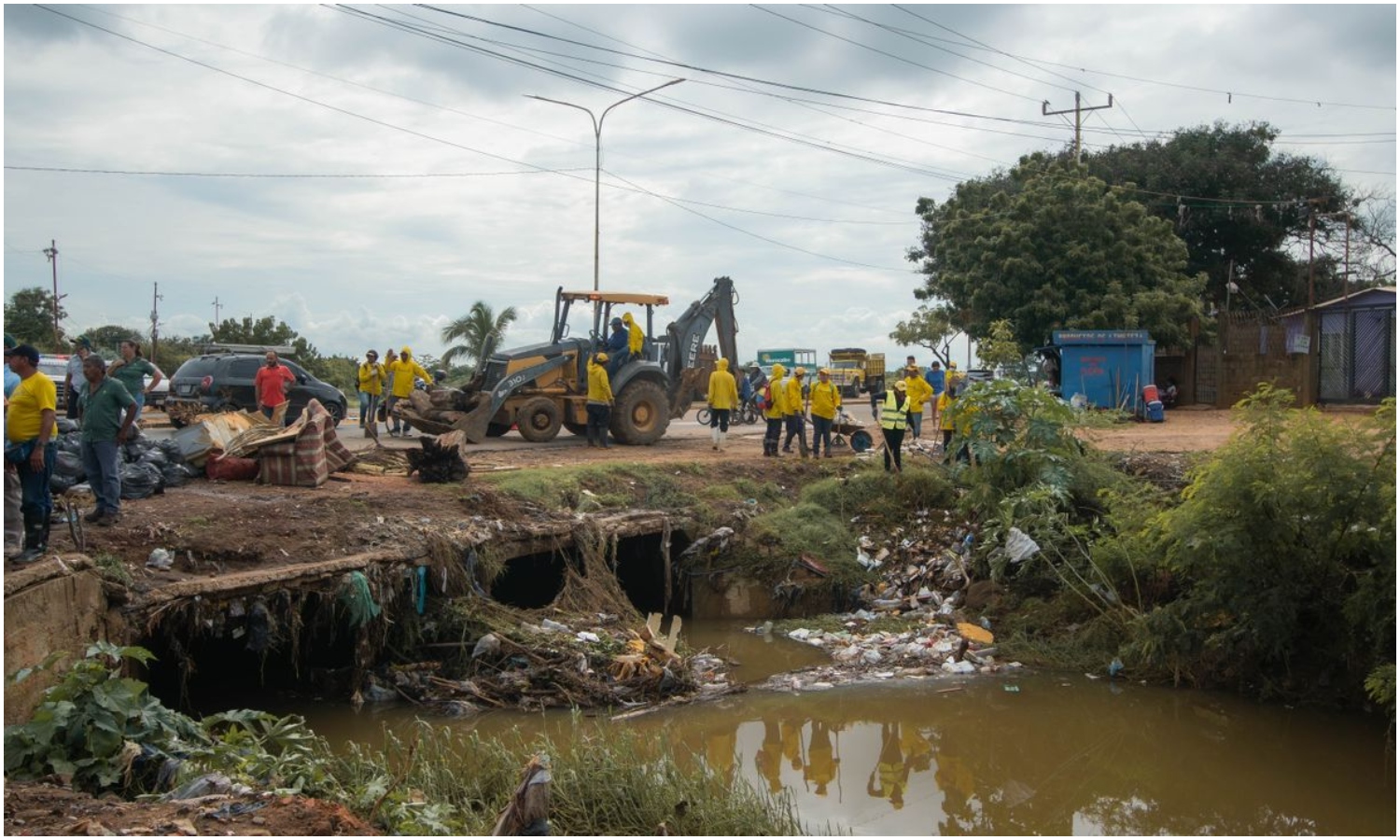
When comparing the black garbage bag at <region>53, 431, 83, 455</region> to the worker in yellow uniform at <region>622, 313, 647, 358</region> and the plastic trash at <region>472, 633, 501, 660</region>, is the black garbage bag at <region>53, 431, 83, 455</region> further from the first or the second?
the worker in yellow uniform at <region>622, 313, 647, 358</region>

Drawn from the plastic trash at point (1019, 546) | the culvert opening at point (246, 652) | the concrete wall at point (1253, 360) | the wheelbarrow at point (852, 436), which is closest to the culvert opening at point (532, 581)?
the culvert opening at point (246, 652)

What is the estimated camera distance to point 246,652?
1009 centimetres

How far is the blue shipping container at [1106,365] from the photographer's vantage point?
73.1ft

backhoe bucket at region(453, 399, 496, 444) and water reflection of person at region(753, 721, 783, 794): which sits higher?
backhoe bucket at region(453, 399, 496, 444)

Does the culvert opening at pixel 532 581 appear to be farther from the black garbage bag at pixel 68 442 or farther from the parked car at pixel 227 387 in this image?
the parked car at pixel 227 387

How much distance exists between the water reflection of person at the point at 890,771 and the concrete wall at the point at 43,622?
5.40 metres

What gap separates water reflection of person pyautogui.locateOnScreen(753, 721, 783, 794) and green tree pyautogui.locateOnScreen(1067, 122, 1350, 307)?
91.4ft

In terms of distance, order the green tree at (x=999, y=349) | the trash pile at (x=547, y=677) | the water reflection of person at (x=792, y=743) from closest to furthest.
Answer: the water reflection of person at (x=792, y=743), the trash pile at (x=547, y=677), the green tree at (x=999, y=349)

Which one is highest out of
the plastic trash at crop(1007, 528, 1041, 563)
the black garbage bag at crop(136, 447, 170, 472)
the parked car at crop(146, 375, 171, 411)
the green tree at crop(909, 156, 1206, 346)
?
the green tree at crop(909, 156, 1206, 346)

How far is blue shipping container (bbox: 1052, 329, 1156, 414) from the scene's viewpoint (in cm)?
2228

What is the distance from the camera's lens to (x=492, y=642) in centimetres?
971

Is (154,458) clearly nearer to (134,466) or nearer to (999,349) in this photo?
(134,466)

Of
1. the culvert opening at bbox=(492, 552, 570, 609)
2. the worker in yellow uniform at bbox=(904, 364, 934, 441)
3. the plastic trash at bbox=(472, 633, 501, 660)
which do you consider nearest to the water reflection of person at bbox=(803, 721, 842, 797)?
the plastic trash at bbox=(472, 633, 501, 660)


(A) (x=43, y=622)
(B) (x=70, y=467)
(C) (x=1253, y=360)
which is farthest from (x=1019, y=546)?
(C) (x=1253, y=360)
